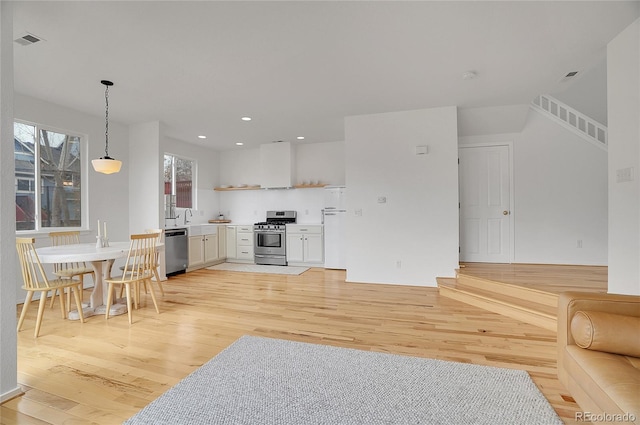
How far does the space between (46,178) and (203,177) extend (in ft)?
9.76

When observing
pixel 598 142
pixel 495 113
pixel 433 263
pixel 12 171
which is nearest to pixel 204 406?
pixel 12 171

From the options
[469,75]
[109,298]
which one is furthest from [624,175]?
[109,298]

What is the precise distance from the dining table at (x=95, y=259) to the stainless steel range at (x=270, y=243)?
3014 mm

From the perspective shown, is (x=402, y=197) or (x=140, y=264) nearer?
(x=140, y=264)

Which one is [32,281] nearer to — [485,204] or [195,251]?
[195,251]

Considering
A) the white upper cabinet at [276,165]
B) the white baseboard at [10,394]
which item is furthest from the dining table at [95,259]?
the white upper cabinet at [276,165]

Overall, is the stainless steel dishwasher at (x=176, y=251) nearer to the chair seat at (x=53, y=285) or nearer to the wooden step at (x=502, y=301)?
the chair seat at (x=53, y=285)

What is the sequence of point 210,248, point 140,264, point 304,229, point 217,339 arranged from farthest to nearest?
point 210,248, point 304,229, point 140,264, point 217,339

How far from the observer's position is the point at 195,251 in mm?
5848

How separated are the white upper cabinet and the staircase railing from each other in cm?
467

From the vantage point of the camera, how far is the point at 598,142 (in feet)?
15.0

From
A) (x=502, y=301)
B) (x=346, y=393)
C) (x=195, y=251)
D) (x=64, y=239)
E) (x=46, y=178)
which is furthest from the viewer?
(x=195, y=251)

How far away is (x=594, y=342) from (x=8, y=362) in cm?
355

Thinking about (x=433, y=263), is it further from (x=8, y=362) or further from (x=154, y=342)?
(x=8, y=362)
